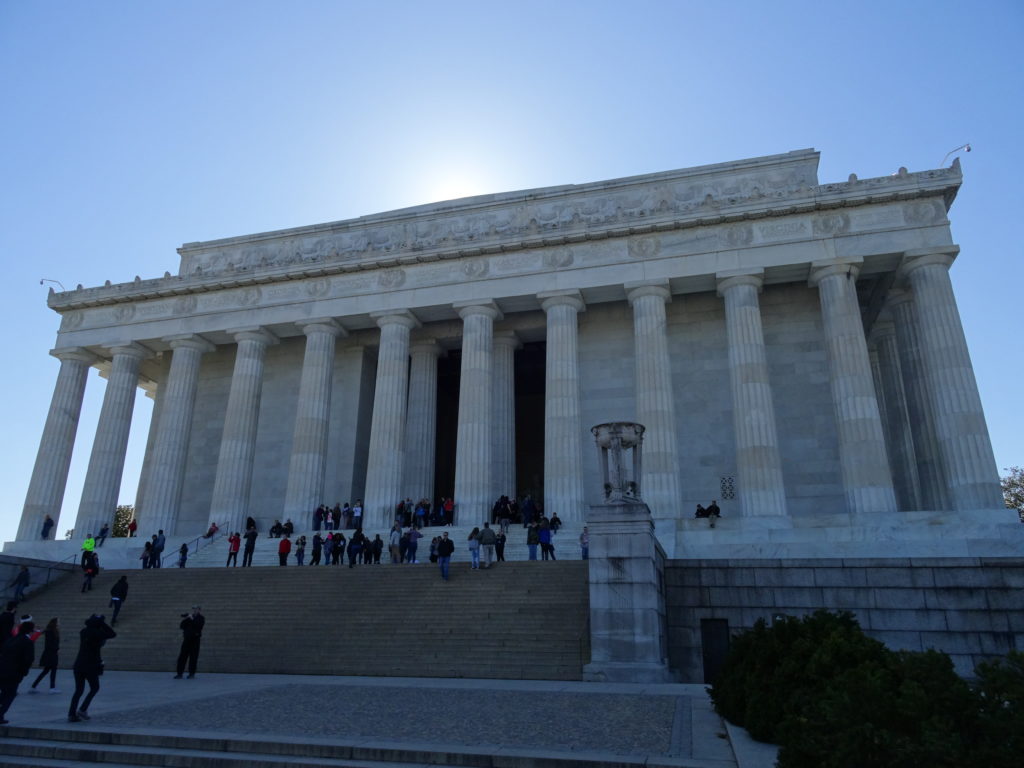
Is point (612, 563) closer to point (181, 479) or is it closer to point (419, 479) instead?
point (419, 479)

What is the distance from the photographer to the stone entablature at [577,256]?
30016mm

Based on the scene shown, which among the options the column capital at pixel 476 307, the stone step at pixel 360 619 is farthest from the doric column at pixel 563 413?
the stone step at pixel 360 619

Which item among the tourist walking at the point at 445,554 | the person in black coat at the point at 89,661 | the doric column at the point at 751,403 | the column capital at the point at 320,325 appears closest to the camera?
the person in black coat at the point at 89,661

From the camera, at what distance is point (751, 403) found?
95.6 ft

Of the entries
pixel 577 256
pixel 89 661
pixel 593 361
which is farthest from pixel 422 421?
pixel 89 661

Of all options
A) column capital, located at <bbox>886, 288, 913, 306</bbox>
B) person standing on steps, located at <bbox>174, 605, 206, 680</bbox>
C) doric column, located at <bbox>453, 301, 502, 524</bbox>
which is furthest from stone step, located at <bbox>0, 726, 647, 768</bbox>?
column capital, located at <bbox>886, 288, 913, 306</bbox>

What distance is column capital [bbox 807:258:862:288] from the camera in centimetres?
2989

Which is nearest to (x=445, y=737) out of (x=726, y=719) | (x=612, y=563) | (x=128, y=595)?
(x=726, y=719)

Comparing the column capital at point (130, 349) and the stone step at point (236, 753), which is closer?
the stone step at point (236, 753)

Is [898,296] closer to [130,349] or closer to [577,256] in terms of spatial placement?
[577,256]

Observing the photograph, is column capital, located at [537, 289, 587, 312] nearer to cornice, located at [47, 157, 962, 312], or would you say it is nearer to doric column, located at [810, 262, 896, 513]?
cornice, located at [47, 157, 962, 312]

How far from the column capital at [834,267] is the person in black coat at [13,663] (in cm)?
2883

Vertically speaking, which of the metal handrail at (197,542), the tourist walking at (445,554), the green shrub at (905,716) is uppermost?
the metal handrail at (197,542)

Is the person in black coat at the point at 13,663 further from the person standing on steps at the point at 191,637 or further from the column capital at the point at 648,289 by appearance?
the column capital at the point at 648,289
